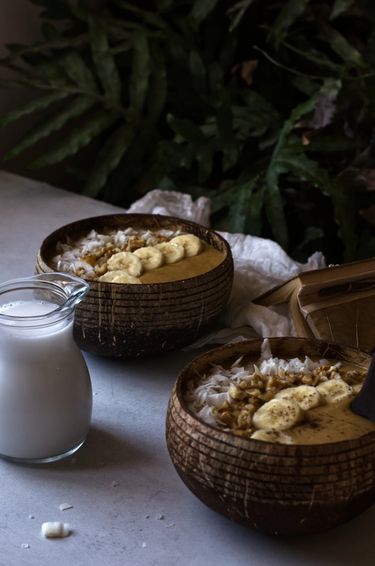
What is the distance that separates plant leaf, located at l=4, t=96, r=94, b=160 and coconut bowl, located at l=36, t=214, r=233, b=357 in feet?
3.52

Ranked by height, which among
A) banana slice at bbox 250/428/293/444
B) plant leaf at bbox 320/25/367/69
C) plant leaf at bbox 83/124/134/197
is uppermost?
plant leaf at bbox 320/25/367/69

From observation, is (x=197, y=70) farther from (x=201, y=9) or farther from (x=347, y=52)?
(x=347, y=52)

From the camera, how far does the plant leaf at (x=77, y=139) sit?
8.40 feet

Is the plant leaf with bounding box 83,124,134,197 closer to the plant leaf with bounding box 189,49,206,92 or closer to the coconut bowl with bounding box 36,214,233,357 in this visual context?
the plant leaf with bounding box 189,49,206,92

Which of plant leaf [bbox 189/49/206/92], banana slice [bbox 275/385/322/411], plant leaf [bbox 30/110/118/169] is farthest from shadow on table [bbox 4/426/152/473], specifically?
plant leaf [bbox 189/49/206/92]

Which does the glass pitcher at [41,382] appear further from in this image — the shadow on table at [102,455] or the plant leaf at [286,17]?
the plant leaf at [286,17]

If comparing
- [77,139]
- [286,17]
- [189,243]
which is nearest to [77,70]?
[77,139]

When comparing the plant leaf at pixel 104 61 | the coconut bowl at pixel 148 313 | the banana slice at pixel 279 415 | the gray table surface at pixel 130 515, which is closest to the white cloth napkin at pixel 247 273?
the coconut bowl at pixel 148 313

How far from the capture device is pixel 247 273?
5.74 ft

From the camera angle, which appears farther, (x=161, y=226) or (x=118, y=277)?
(x=161, y=226)

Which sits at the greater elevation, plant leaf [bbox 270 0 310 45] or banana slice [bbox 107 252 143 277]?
plant leaf [bbox 270 0 310 45]

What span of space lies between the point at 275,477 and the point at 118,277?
561 millimetres

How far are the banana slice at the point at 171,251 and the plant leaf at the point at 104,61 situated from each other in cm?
118

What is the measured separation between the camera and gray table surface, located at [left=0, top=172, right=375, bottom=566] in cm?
111
